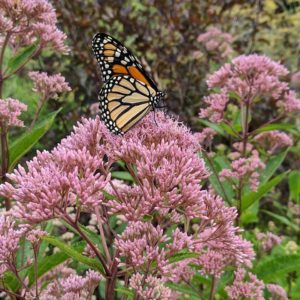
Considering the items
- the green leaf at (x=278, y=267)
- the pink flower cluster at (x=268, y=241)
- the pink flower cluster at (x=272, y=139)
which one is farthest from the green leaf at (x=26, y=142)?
the pink flower cluster at (x=272, y=139)

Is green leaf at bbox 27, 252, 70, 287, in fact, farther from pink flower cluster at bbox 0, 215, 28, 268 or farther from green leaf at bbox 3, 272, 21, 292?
pink flower cluster at bbox 0, 215, 28, 268

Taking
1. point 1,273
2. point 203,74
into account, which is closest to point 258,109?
point 203,74

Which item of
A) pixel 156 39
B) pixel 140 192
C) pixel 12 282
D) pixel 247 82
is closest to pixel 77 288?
pixel 12 282

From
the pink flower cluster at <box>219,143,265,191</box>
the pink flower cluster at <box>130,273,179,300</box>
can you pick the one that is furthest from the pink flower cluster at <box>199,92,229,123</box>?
the pink flower cluster at <box>130,273,179,300</box>

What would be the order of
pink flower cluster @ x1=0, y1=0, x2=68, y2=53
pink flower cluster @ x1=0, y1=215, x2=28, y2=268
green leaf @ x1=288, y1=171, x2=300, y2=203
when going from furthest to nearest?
green leaf @ x1=288, y1=171, x2=300, y2=203
pink flower cluster @ x1=0, y1=0, x2=68, y2=53
pink flower cluster @ x1=0, y1=215, x2=28, y2=268

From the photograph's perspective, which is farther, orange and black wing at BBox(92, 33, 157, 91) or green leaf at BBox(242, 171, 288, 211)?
green leaf at BBox(242, 171, 288, 211)

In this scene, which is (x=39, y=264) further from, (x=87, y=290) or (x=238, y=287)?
(x=238, y=287)

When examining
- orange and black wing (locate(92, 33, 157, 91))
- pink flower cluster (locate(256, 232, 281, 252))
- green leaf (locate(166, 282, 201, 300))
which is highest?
orange and black wing (locate(92, 33, 157, 91))

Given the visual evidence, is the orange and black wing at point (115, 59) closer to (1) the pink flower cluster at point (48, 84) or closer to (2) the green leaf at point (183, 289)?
(1) the pink flower cluster at point (48, 84)
